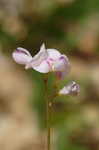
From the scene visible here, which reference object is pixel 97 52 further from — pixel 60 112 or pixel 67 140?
pixel 67 140

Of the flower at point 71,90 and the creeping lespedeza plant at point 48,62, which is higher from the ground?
the creeping lespedeza plant at point 48,62

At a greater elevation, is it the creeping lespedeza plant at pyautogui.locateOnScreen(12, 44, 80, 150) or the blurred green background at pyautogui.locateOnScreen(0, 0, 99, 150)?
the blurred green background at pyautogui.locateOnScreen(0, 0, 99, 150)

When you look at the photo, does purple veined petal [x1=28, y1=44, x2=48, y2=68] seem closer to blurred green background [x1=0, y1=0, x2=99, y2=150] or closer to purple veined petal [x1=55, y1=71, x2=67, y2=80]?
purple veined petal [x1=55, y1=71, x2=67, y2=80]

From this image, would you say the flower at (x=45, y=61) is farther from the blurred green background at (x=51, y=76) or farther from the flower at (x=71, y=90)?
the blurred green background at (x=51, y=76)

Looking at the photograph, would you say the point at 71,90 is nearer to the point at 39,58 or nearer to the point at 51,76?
the point at 39,58

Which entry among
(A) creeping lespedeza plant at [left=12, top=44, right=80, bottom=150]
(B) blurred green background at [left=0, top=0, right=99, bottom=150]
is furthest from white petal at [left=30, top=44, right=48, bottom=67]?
(B) blurred green background at [left=0, top=0, right=99, bottom=150]

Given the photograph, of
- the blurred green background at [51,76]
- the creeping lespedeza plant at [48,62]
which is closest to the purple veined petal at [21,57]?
the creeping lespedeza plant at [48,62]

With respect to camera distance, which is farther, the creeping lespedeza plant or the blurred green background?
the blurred green background
